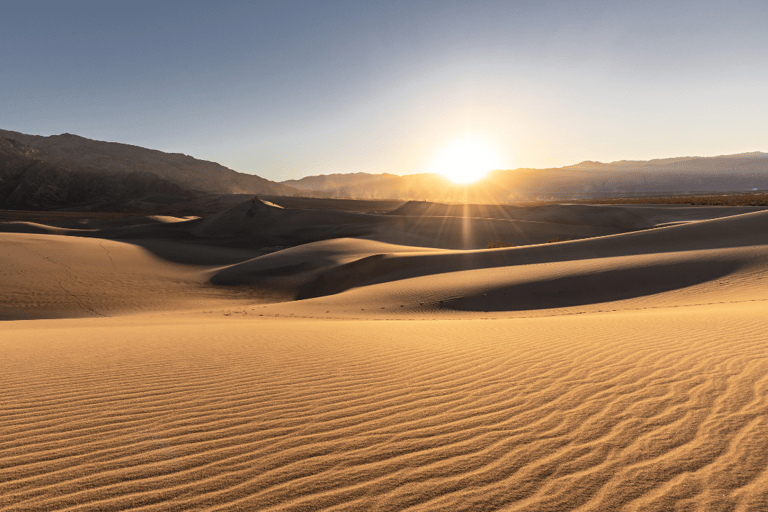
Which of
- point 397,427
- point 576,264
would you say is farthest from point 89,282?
point 576,264

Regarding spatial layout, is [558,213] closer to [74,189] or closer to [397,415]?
[397,415]

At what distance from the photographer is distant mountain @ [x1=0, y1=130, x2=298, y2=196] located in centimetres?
14198

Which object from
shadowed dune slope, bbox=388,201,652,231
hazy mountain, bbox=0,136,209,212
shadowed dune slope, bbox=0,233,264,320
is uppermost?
hazy mountain, bbox=0,136,209,212

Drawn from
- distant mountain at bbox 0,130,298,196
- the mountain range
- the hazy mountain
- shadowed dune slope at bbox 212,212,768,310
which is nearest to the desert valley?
shadowed dune slope at bbox 212,212,768,310

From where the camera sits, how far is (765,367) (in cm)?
423

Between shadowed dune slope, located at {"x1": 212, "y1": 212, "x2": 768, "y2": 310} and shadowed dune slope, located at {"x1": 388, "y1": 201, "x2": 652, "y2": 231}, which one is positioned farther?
shadowed dune slope, located at {"x1": 388, "y1": 201, "x2": 652, "y2": 231}

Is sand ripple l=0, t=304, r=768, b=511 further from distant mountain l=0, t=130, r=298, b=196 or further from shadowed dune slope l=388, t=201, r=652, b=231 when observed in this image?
distant mountain l=0, t=130, r=298, b=196

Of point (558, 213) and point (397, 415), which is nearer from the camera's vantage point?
point (397, 415)

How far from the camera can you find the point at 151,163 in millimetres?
156875

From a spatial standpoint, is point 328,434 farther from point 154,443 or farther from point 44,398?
point 44,398

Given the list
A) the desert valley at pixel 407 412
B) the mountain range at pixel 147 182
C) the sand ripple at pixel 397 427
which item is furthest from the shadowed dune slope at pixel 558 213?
the mountain range at pixel 147 182

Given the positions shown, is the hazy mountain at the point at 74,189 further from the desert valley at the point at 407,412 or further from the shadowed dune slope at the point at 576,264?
the desert valley at the point at 407,412

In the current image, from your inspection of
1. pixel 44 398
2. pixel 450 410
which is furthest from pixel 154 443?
pixel 450 410

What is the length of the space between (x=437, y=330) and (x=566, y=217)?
4082 centimetres
